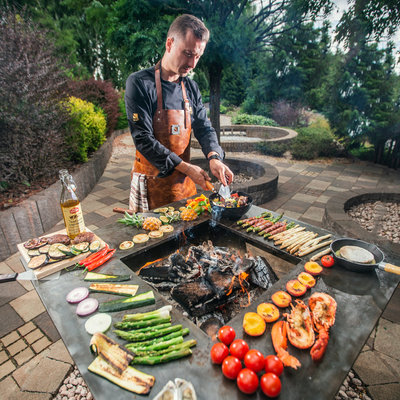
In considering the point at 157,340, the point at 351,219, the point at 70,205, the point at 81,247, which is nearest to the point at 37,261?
the point at 81,247

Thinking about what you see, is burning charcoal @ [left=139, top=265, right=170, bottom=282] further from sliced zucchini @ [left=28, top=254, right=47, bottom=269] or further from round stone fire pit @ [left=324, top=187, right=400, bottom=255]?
round stone fire pit @ [left=324, top=187, right=400, bottom=255]

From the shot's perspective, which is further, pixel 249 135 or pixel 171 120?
pixel 249 135

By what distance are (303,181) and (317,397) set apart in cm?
722

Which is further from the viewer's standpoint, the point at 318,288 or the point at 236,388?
the point at 318,288

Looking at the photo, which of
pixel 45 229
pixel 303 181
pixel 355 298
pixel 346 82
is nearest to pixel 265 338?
pixel 355 298

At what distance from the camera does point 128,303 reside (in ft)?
4.75

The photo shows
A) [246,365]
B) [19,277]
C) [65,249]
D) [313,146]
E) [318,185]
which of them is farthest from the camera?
[313,146]

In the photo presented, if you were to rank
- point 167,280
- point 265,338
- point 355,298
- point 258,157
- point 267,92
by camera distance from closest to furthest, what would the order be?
point 265,338
point 355,298
point 167,280
point 258,157
point 267,92

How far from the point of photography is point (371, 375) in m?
2.14

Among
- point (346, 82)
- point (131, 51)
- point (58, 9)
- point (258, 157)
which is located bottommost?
point (258, 157)

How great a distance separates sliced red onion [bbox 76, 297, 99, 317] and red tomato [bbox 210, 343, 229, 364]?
0.73 m

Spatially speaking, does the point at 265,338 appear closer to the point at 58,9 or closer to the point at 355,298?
the point at 355,298

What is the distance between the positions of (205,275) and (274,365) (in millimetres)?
978

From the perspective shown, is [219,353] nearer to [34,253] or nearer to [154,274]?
[154,274]
